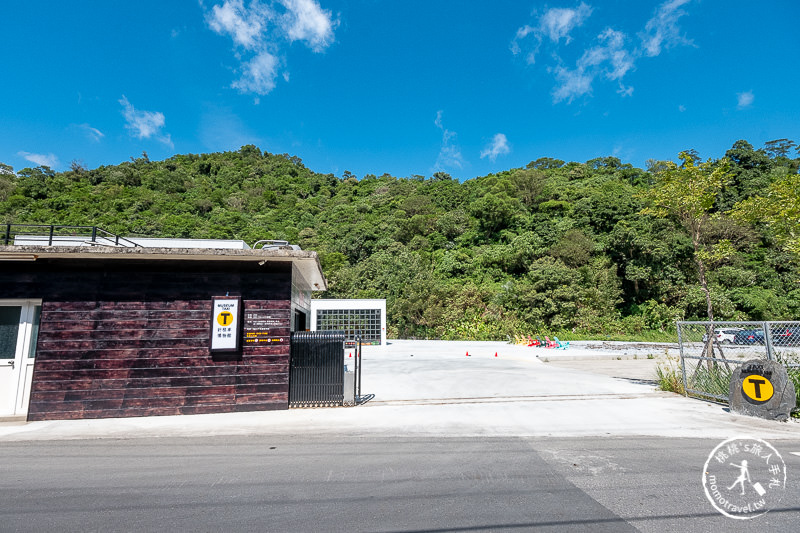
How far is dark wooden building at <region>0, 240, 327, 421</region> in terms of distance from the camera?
670cm

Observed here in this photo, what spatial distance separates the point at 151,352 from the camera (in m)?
6.91

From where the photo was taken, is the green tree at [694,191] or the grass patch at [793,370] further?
the green tree at [694,191]

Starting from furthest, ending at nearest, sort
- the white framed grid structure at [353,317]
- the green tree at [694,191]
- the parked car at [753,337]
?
1. the white framed grid structure at [353,317]
2. the green tree at [694,191]
3. the parked car at [753,337]

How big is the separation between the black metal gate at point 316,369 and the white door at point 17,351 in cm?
451

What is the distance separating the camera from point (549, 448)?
4.94 metres

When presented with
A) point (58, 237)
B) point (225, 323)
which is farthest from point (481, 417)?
point (58, 237)

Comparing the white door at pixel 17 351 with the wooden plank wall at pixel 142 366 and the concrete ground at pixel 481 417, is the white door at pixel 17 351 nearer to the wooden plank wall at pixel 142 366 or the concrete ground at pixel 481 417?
the wooden plank wall at pixel 142 366

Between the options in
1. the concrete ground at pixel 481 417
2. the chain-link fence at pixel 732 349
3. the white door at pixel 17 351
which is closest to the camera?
the concrete ground at pixel 481 417

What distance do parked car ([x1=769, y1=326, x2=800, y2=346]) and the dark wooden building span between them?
8.96 metres

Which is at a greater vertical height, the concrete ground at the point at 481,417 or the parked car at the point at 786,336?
the parked car at the point at 786,336

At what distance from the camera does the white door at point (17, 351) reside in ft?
22.0

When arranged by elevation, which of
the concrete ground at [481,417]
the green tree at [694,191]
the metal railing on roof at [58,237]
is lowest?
the concrete ground at [481,417]

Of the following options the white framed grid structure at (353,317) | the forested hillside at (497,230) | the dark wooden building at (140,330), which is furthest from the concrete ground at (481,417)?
the white framed grid structure at (353,317)

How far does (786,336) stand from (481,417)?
18.8 ft
